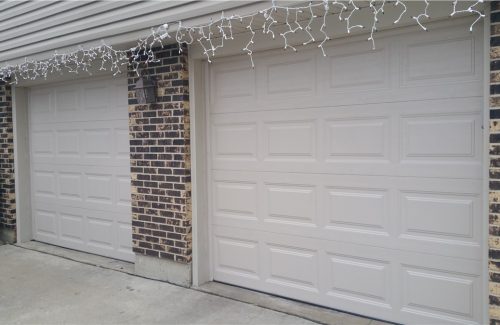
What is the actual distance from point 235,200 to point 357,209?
4.14 ft

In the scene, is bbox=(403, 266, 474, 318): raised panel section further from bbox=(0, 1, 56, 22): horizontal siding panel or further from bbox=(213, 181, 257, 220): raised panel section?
bbox=(0, 1, 56, 22): horizontal siding panel

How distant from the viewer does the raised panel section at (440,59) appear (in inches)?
128

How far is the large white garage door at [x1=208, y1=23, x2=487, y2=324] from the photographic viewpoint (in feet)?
10.9

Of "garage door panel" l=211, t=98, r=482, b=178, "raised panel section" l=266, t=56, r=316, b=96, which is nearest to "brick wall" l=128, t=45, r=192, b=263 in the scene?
"garage door panel" l=211, t=98, r=482, b=178

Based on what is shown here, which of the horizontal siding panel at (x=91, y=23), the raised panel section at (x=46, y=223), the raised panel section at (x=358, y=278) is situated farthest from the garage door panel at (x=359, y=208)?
the raised panel section at (x=46, y=223)

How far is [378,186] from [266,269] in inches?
54.4

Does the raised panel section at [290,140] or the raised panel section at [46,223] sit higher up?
the raised panel section at [290,140]

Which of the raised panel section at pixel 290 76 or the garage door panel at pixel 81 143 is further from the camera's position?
the garage door panel at pixel 81 143

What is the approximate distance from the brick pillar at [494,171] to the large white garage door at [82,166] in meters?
3.88

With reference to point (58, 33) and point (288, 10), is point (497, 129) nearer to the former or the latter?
point (288, 10)

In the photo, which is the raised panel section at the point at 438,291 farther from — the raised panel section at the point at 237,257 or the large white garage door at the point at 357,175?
the raised panel section at the point at 237,257

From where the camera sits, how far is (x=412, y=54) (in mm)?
3471

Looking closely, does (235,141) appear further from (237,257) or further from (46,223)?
(46,223)

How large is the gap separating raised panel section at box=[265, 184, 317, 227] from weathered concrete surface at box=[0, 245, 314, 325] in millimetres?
829
